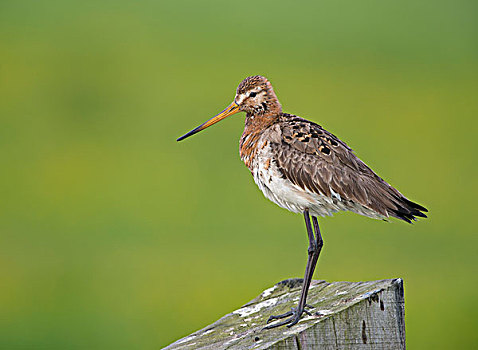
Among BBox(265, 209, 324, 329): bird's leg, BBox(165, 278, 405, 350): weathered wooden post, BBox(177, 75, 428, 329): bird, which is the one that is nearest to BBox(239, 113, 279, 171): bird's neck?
BBox(177, 75, 428, 329): bird

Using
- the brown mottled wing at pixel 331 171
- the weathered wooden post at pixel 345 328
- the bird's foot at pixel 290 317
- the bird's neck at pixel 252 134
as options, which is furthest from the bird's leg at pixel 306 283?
the bird's neck at pixel 252 134

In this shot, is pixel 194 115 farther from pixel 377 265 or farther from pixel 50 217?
pixel 377 265

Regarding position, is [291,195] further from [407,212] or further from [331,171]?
[407,212]

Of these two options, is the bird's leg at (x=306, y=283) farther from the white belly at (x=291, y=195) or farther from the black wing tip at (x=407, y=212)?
the black wing tip at (x=407, y=212)

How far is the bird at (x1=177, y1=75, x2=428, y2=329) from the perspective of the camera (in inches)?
200

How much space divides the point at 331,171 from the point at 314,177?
0.13m

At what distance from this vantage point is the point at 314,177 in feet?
17.4

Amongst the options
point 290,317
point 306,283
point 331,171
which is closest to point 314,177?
point 331,171

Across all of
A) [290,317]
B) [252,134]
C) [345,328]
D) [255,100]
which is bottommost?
[345,328]

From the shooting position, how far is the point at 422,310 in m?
9.77

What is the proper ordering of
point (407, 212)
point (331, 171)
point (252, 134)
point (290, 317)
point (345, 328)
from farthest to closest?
point (252, 134) → point (331, 171) → point (407, 212) → point (290, 317) → point (345, 328)

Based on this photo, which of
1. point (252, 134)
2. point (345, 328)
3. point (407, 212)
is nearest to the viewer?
point (345, 328)

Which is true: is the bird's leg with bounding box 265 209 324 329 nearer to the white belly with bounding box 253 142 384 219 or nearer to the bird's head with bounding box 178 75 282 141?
the white belly with bounding box 253 142 384 219

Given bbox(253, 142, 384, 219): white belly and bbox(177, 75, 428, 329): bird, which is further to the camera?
bbox(253, 142, 384, 219): white belly
